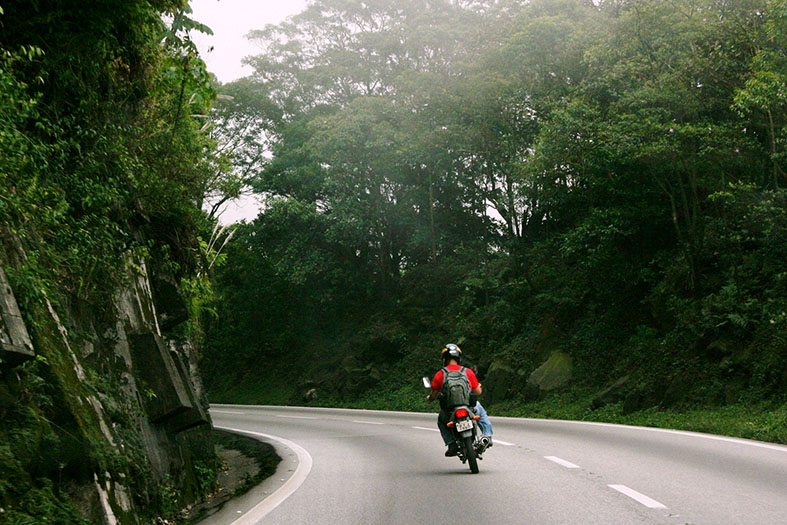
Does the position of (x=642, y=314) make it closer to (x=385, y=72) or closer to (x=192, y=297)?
(x=192, y=297)

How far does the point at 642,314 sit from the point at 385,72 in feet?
59.7

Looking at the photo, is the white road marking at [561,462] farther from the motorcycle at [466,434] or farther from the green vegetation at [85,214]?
the green vegetation at [85,214]

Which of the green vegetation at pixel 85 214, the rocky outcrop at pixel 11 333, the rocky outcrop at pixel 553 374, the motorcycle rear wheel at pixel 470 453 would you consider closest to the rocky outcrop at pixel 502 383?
the rocky outcrop at pixel 553 374

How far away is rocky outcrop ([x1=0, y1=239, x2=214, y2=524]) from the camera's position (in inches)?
245

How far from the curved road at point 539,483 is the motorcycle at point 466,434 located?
0.28m

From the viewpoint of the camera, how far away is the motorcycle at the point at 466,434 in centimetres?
995

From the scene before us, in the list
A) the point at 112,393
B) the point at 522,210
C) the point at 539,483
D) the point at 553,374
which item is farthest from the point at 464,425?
the point at 522,210

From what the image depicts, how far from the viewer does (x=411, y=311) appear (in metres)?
37.3

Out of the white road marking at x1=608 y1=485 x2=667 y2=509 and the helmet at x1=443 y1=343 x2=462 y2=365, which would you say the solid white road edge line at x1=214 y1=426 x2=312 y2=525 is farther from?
the white road marking at x1=608 y1=485 x2=667 y2=509

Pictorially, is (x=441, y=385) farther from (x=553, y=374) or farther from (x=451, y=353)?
(x=553, y=374)

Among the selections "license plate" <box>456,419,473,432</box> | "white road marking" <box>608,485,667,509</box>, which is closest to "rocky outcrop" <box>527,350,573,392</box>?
"license plate" <box>456,419,473,432</box>

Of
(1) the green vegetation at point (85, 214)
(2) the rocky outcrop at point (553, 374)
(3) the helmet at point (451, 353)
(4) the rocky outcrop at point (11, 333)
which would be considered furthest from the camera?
(2) the rocky outcrop at point (553, 374)

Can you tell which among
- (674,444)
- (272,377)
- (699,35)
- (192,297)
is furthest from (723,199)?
(272,377)

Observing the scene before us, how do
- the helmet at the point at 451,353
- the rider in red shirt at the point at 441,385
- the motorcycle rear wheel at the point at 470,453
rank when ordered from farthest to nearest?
the helmet at the point at 451,353 < the rider in red shirt at the point at 441,385 < the motorcycle rear wheel at the point at 470,453
